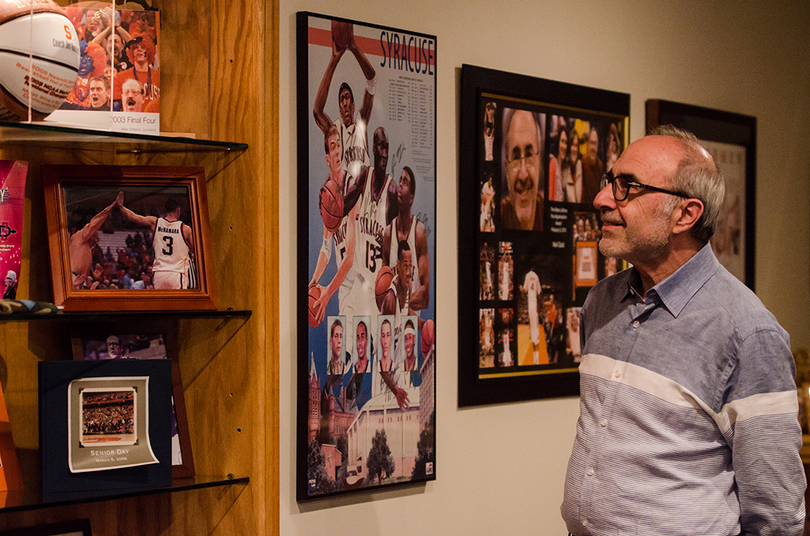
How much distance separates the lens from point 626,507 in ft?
5.18

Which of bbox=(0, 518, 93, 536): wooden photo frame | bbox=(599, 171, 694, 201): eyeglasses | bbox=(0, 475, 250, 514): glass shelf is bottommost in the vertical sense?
bbox=(0, 518, 93, 536): wooden photo frame

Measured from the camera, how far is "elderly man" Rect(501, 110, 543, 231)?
2.38m

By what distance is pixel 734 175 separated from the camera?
305cm

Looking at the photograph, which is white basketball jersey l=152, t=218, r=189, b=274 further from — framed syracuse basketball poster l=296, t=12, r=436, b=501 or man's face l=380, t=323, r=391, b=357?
man's face l=380, t=323, r=391, b=357

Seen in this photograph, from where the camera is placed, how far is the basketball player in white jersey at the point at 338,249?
2002 mm

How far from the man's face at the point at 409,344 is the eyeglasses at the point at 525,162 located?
0.67 m

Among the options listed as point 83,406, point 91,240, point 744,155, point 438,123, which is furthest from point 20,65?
point 744,155

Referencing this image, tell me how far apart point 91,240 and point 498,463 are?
1.52 m

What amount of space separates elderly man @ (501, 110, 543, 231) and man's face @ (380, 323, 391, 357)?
0.56m

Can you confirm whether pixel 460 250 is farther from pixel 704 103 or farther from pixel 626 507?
pixel 704 103

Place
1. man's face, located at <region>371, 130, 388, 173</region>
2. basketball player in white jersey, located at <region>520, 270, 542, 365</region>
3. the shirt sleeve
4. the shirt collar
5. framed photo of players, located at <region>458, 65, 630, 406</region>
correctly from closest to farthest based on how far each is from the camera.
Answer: the shirt sleeve
the shirt collar
man's face, located at <region>371, 130, 388, 173</region>
framed photo of players, located at <region>458, 65, 630, 406</region>
basketball player in white jersey, located at <region>520, 270, 542, 365</region>

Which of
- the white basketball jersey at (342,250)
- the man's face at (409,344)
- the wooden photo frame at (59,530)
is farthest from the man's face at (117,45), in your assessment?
the man's face at (409,344)

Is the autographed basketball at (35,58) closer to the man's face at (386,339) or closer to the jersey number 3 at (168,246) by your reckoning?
the jersey number 3 at (168,246)

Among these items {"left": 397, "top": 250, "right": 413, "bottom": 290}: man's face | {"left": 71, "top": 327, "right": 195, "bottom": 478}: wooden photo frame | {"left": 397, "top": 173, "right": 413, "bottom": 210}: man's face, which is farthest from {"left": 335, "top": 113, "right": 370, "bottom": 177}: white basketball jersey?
{"left": 71, "top": 327, "right": 195, "bottom": 478}: wooden photo frame
